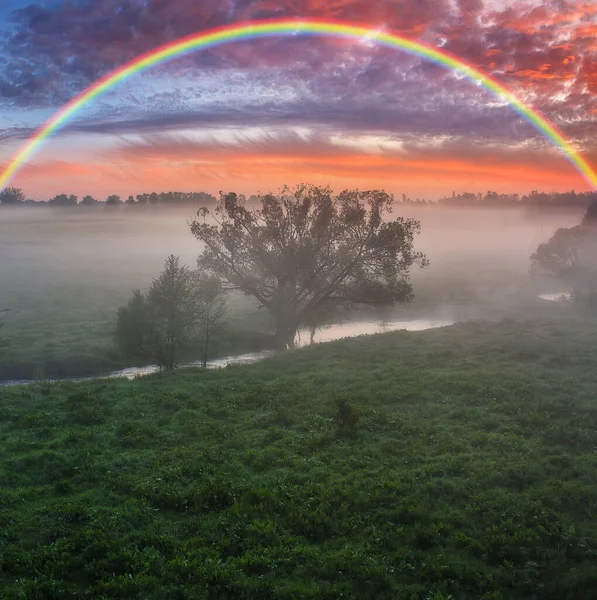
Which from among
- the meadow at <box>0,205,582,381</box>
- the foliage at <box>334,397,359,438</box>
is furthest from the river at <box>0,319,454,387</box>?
the foliage at <box>334,397,359,438</box>

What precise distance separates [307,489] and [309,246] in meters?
39.5

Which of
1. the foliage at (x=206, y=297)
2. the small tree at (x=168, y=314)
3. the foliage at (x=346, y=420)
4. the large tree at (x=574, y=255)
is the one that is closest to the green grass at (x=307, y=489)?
the foliage at (x=346, y=420)

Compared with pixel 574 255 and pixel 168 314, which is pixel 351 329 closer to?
pixel 168 314

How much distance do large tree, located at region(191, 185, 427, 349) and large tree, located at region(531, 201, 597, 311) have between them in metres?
45.6

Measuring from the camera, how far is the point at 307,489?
17906mm

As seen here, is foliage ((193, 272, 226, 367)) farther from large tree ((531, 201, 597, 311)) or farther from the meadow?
large tree ((531, 201, 597, 311))

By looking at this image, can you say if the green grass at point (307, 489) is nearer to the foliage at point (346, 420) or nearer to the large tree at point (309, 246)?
the foliage at point (346, 420)

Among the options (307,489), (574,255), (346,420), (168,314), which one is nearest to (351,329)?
(168,314)

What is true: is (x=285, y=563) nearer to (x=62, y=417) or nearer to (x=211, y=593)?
(x=211, y=593)

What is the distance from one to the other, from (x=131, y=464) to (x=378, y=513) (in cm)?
1014

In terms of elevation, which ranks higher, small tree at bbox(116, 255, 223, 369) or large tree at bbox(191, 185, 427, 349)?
large tree at bbox(191, 185, 427, 349)

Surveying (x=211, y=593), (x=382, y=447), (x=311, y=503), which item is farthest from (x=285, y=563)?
(x=382, y=447)

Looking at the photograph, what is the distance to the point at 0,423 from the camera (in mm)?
25625

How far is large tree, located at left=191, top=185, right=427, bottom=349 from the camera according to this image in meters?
55.8
